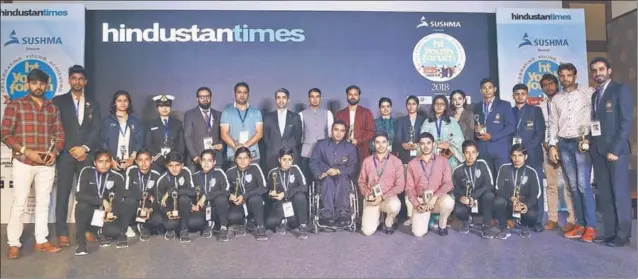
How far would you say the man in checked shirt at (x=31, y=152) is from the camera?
378 cm

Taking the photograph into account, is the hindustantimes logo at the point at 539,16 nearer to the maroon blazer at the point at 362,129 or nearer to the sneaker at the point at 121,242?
the maroon blazer at the point at 362,129

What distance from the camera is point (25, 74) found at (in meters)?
5.00

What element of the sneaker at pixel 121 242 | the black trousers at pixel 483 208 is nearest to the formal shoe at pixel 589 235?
the black trousers at pixel 483 208

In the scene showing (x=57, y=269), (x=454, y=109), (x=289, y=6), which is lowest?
(x=57, y=269)

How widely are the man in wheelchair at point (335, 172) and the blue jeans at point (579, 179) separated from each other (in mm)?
1956

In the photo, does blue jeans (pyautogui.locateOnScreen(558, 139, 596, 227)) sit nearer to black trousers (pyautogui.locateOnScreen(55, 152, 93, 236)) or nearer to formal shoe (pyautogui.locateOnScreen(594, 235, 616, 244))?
formal shoe (pyautogui.locateOnScreen(594, 235, 616, 244))

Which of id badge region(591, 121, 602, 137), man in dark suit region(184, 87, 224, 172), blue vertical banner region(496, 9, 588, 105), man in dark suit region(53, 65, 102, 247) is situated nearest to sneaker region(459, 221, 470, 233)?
id badge region(591, 121, 602, 137)

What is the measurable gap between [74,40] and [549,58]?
18.0ft

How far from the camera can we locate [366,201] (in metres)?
4.28

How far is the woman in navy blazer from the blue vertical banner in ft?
13.5

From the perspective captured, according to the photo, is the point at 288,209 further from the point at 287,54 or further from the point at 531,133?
the point at 531,133

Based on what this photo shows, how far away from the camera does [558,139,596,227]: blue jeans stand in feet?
13.2

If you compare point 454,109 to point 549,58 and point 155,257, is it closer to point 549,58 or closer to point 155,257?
point 549,58

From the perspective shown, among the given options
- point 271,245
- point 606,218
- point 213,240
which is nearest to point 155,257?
point 213,240
